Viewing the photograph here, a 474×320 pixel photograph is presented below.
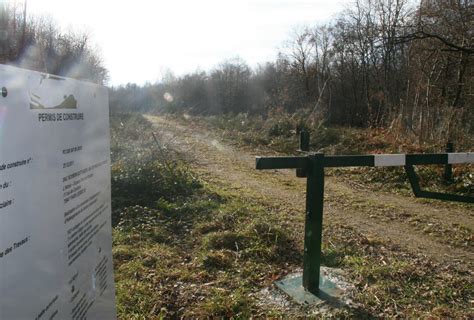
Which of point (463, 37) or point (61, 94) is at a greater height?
point (463, 37)

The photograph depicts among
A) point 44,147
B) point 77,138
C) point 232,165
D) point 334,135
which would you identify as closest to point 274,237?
point 77,138

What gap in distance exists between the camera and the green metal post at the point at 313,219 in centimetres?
359

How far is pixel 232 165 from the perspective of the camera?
11.8 m

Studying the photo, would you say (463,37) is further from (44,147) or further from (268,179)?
(44,147)

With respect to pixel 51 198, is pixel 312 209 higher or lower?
lower

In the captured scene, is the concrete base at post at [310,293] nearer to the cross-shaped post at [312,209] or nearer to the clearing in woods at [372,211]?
the cross-shaped post at [312,209]

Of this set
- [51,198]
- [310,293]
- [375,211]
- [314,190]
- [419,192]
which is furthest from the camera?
[375,211]

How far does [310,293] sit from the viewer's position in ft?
12.2

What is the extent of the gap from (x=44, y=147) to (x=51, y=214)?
276 mm

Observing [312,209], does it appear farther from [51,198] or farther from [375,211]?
[375,211]

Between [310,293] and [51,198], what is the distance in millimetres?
2784

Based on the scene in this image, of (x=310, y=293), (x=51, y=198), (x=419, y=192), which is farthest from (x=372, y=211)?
(x=51, y=198)

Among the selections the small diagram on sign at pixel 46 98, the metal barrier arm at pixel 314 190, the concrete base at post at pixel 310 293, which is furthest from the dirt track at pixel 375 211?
the small diagram on sign at pixel 46 98

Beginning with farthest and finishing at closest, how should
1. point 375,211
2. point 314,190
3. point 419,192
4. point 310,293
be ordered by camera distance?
point 375,211 → point 419,192 → point 310,293 → point 314,190
